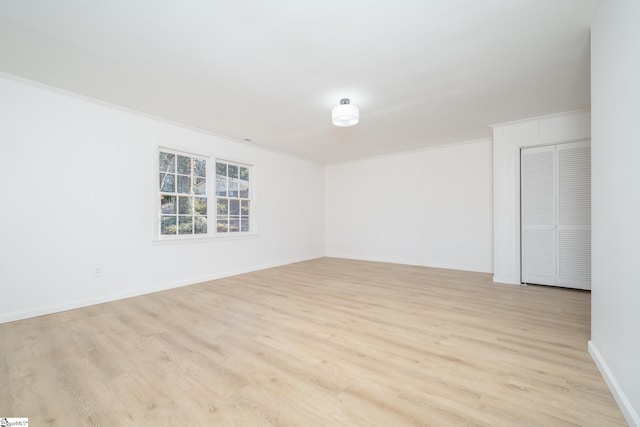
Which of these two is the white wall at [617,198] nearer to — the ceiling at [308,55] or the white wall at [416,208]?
the ceiling at [308,55]

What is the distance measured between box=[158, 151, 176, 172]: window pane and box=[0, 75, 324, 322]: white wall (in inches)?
6.7

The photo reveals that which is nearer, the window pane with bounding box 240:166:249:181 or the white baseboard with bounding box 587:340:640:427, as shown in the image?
the white baseboard with bounding box 587:340:640:427

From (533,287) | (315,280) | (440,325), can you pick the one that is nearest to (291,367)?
→ (440,325)

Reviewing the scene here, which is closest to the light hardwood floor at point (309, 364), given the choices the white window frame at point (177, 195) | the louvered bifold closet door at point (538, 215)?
the louvered bifold closet door at point (538, 215)

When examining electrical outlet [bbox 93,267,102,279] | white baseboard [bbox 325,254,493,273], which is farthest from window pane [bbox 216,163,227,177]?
white baseboard [bbox 325,254,493,273]

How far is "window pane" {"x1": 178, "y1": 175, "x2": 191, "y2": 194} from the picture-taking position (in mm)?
4434

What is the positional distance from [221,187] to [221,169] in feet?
1.15

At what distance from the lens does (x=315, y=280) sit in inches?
186

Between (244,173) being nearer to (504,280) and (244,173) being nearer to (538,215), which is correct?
(504,280)

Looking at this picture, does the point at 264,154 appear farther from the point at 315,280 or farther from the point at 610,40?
the point at 610,40

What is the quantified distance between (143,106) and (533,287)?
644cm

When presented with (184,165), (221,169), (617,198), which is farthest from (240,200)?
(617,198)

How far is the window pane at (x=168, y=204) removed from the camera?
4.20 meters

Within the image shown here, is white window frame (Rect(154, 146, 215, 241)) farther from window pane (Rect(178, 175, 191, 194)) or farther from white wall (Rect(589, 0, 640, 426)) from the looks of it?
white wall (Rect(589, 0, 640, 426))
